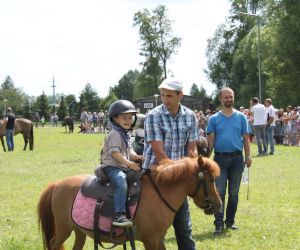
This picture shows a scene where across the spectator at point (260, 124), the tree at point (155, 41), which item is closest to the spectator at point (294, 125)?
the spectator at point (260, 124)

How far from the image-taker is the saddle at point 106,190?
17.8 ft

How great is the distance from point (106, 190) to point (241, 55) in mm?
64125

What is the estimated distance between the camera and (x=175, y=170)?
17.7 ft

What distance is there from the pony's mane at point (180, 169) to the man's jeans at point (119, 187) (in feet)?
1.19

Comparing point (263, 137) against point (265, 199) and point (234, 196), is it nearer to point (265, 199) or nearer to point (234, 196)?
point (265, 199)

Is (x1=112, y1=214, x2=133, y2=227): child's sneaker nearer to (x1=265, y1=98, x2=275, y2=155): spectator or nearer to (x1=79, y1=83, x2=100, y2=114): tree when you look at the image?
(x1=265, y1=98, x2=275, y2=155): spectator

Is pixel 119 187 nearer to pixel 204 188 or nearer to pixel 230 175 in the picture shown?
pixel 204 188

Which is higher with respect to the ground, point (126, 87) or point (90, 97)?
point (126, 87)

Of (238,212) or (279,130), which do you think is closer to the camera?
(238,212)

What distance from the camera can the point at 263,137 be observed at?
20.7 m

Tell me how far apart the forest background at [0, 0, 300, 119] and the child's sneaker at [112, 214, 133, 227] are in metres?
39.4

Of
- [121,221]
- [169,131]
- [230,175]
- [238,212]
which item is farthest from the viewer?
[238,212]

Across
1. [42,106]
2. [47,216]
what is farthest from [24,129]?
[42,106]

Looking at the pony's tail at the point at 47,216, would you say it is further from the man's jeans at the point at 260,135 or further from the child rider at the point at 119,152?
the man's jeans at the point at 260,135
